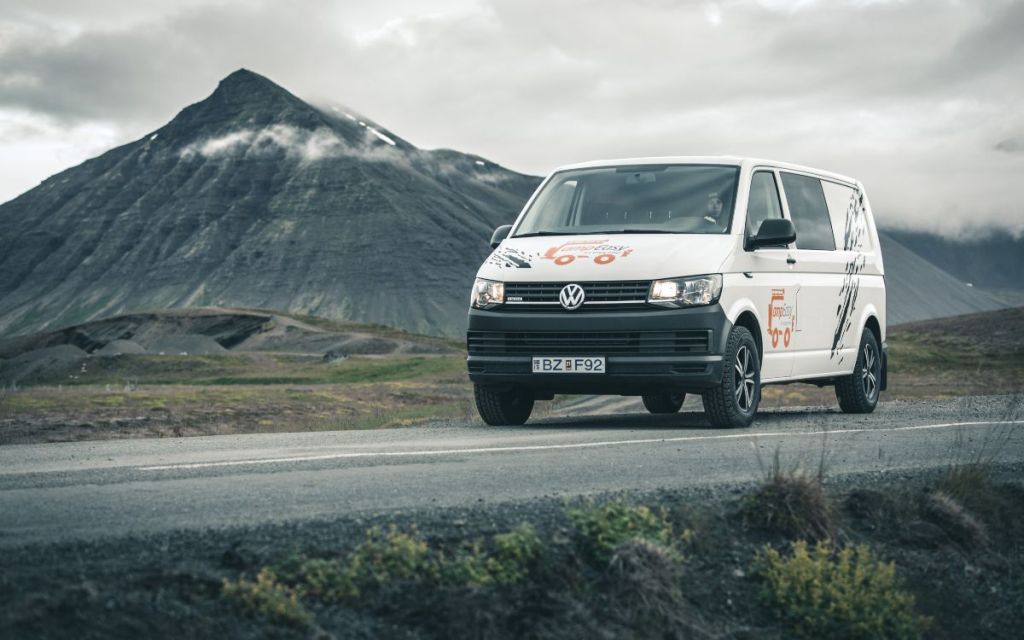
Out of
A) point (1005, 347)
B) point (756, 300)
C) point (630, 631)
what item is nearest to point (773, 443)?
point (756, 300)

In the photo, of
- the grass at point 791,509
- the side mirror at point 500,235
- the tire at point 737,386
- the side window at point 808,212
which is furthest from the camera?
the side window at point 808,212

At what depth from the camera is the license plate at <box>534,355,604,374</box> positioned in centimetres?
1124

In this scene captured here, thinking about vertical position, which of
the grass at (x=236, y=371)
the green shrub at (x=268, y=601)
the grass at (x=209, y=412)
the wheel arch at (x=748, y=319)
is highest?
the wheel arch at (x=748, y=319)

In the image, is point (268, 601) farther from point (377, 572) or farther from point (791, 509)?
point (791, 509)

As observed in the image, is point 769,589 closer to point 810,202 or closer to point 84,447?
point 84,447

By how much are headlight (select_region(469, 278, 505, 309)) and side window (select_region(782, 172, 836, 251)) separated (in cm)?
358

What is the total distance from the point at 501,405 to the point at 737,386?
253cm

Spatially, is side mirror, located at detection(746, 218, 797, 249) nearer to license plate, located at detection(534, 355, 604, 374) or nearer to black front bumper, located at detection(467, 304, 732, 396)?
black front bumper, located at detection(467, 304, 732, 396)

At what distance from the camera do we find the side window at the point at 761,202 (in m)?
12.2

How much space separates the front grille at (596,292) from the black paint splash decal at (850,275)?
150 inches

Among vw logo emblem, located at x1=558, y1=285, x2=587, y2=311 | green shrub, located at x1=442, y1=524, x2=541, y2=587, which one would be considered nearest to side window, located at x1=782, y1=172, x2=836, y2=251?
vw logo emblem, located at x1=558, y1=285, x2=587, y2=311

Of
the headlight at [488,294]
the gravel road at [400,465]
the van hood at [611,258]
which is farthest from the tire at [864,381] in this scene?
the headlight at [488,294]

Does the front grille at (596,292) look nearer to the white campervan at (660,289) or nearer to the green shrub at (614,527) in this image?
the white campervan at (660,289)

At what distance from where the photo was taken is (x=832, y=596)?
19.1 feet
